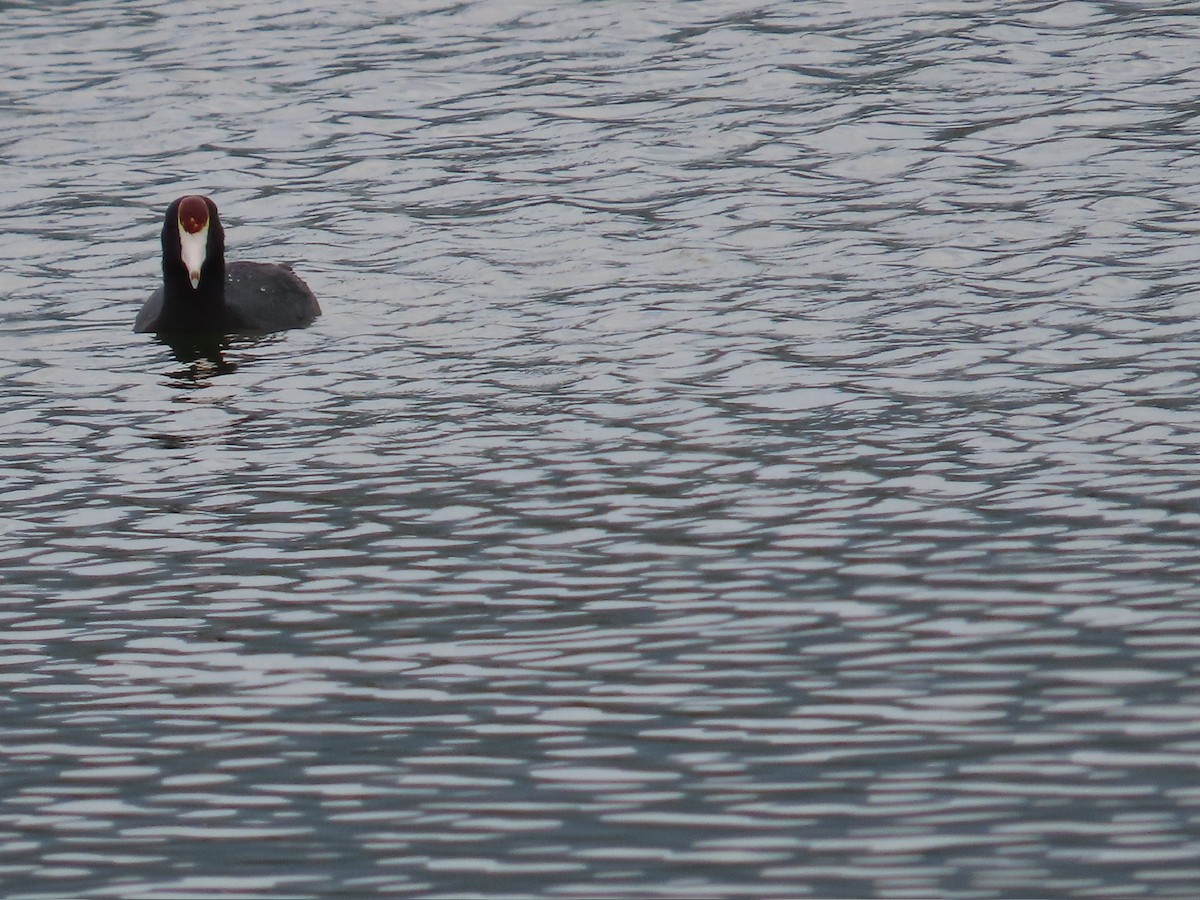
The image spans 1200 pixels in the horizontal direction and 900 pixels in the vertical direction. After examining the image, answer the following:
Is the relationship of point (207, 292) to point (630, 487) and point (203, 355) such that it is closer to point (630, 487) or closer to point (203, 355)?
point (203, 355)

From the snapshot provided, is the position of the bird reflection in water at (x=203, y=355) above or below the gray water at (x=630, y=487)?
below

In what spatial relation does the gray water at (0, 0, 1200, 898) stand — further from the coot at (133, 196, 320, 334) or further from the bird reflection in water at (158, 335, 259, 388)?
the coot at (133, 196, 320, 334)

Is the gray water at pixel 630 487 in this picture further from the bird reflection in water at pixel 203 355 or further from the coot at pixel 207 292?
the coot at pixel 207 292

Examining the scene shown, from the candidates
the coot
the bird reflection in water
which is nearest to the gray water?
Answer: the bird reflection in water

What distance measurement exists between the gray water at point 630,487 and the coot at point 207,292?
243 mm

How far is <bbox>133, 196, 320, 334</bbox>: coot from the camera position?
14.1 metres

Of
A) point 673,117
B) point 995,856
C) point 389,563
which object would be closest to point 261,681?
point 389,563

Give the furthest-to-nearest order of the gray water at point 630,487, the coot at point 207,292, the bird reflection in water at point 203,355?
1. the coot at point 207,292
2. the bird reflection in water at point 203,355
3. the gray water at point 630,487

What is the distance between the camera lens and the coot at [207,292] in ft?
46.1

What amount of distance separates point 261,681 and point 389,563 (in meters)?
1.32

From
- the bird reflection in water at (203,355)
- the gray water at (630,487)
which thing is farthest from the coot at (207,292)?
the gray water at (630,487)

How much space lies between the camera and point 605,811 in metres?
6.80

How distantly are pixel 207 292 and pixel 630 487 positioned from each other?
5099 mm

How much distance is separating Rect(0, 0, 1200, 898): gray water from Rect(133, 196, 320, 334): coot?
0.80 feet
